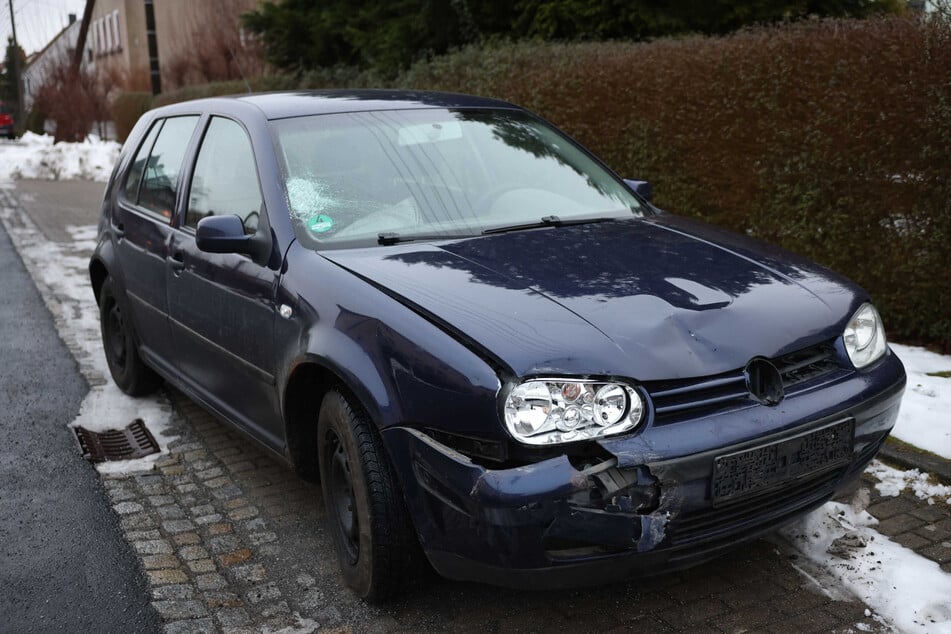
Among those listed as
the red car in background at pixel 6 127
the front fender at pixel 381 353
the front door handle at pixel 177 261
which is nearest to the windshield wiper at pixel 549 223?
the front fender at pixel 381 353

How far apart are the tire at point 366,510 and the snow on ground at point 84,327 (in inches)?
68.8

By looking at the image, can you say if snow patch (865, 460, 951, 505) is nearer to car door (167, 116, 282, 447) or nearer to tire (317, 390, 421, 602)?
tire (317, 390, 421, 602)

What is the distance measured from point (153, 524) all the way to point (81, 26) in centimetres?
6061

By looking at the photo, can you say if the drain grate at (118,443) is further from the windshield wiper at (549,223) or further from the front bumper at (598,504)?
the front bumper at (598,504)

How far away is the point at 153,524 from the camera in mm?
3984

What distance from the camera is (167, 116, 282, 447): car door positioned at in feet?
11.9

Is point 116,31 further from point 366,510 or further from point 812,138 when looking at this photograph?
point 366,510

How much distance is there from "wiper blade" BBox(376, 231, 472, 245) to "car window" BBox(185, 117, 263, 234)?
0.55m

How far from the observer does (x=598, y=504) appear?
2.55 m

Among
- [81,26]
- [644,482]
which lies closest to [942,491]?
[644,482]

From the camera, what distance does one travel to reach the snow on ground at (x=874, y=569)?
306cm

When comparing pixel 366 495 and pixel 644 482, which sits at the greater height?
pixel 644 482

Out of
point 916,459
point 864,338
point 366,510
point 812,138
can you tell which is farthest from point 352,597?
point 812,138

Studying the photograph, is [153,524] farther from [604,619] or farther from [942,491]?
[942,491]
